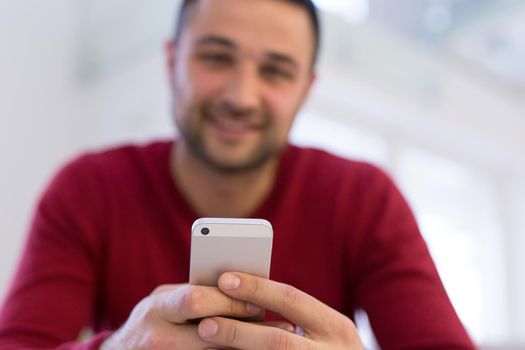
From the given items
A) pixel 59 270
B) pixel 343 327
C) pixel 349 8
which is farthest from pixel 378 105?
pixel 343 327

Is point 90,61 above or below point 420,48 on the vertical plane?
below

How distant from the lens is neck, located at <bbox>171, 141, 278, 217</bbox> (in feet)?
3.38

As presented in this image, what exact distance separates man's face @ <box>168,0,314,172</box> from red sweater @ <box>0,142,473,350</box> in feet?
0.27

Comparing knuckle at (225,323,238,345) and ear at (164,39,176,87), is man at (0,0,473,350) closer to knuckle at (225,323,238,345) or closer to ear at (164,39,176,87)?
ear at (164,39,176,87)

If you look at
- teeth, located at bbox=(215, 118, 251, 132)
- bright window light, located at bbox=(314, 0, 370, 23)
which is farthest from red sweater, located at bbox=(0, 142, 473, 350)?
bright window light, located at bbox=(314, 0, 370, 23)

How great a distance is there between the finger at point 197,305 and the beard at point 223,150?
0.42 meters

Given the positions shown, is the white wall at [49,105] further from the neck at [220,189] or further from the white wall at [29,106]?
the neck at [220,189]

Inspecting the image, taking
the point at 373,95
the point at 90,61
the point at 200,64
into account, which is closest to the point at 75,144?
the point at 90,61

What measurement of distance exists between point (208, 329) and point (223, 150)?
475 mm

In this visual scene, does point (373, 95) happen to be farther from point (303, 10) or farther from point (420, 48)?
point (303, 10)

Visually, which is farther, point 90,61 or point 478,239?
point 478,239

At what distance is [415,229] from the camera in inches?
36.8

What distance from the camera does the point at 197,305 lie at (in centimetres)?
57

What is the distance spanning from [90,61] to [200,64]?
1880 mm
